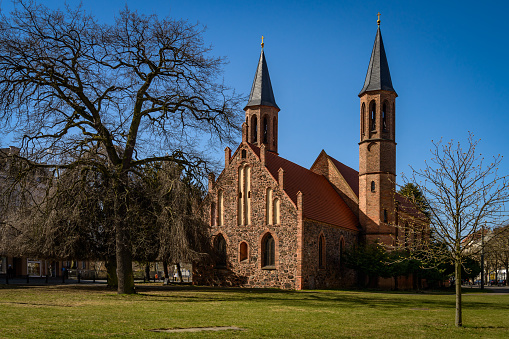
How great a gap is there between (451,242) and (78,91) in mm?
16213

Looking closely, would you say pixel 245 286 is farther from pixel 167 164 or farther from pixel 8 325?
pixel 8 325

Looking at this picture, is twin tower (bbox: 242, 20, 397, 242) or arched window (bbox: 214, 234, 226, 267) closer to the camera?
arched window (bbox: 214, 234, 226, 267)

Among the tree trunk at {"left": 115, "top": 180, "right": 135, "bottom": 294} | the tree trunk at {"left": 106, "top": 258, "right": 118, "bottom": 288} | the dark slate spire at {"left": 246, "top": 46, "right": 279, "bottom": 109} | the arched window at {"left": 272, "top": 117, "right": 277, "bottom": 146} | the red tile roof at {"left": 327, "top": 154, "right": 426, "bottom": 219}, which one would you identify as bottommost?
Answer: the tree trunk at {"left": 106, "top": 258, "right": 118, "bottom": 288}

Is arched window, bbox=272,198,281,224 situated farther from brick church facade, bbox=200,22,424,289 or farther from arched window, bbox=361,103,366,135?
arched window, bbox=361,103,366,135

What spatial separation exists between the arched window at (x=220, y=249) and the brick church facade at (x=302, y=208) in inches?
2.9

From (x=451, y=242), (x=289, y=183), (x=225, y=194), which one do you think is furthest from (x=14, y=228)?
(x=451, y=242)

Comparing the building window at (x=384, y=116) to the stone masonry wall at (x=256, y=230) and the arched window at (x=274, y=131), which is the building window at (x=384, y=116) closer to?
the arched window at (x=274, y=131)

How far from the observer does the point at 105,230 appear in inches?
1054

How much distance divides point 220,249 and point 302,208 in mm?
7499

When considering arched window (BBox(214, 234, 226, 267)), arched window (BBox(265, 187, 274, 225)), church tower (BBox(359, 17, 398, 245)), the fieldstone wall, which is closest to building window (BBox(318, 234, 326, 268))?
the fieldstone wall

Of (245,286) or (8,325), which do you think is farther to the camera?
(245,286)

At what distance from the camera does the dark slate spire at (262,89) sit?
4825 centimetres

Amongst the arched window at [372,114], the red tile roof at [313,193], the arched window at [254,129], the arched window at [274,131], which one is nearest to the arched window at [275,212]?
the red tile roof at [313,193]

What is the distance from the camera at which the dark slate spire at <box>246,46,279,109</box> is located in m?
48.2
